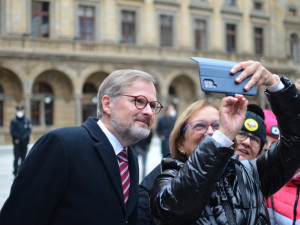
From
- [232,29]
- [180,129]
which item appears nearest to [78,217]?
[180,129]

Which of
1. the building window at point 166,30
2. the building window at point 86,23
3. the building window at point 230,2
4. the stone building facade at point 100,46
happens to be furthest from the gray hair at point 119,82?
the building window at point 230,2

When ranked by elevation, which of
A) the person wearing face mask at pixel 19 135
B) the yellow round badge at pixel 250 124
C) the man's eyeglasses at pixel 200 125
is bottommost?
the person wearing face mask at pixel 19 135

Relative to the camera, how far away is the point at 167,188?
191 cm

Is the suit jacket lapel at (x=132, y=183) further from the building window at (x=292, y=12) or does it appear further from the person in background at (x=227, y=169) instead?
the building window at (x=292, y=12)

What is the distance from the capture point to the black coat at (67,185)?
1880mm

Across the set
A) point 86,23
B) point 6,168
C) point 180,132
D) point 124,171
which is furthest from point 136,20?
point 124,171

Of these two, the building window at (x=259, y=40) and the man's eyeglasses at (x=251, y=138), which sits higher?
the building window at (x=259, y=40)

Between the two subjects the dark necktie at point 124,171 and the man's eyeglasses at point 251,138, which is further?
the man's eyeglasses at point 251,138

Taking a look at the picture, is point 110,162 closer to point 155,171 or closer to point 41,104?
point 155,171

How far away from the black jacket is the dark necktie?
25cm

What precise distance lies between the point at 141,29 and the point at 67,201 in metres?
23.4

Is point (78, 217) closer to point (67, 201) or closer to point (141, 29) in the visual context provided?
point (67, 201)

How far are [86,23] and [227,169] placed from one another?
22420 mm

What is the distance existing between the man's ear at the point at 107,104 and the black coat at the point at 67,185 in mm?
204
